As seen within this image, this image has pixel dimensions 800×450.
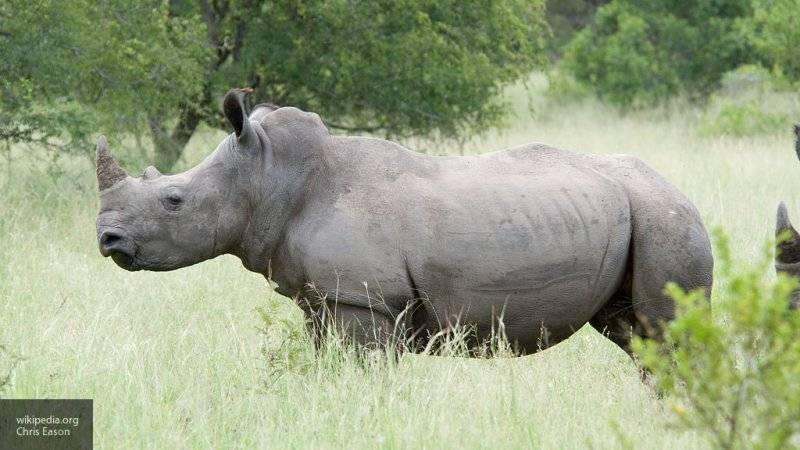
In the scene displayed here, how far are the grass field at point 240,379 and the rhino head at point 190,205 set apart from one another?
0.58 m

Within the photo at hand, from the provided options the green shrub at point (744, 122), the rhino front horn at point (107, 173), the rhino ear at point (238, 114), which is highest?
the green shrub at point (744, 122)

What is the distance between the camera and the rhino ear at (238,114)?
550 cm

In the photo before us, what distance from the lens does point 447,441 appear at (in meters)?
4.75

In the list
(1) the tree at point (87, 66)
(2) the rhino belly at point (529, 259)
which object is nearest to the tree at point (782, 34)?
(1) the tree at point (87, 66)

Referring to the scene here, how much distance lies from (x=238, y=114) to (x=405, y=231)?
90 centimetres

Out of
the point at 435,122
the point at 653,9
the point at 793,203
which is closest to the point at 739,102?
the point at 653,9

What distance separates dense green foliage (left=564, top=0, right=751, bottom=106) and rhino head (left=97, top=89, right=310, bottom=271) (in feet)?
61.7

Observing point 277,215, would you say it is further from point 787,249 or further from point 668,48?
point 668,48

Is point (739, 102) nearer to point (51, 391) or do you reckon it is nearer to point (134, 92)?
point (134, 92)

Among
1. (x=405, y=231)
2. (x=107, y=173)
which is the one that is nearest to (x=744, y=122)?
(x=405, y=231)

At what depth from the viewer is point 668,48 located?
24.0m

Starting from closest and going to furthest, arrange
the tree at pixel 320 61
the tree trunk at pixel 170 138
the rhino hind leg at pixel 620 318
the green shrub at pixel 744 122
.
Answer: the rhino hind leg at pixel 620 318, the tree at pixel 320 61, the tree trunk at pixel 170 138, the green shrub at pixel 744 122

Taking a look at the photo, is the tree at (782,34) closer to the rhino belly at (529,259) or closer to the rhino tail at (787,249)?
the rhino tail at (787,249)

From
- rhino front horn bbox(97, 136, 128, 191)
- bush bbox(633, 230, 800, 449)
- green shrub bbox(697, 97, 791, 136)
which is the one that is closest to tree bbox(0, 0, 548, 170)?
green shrub bbox(697, 97, 791, 136)
